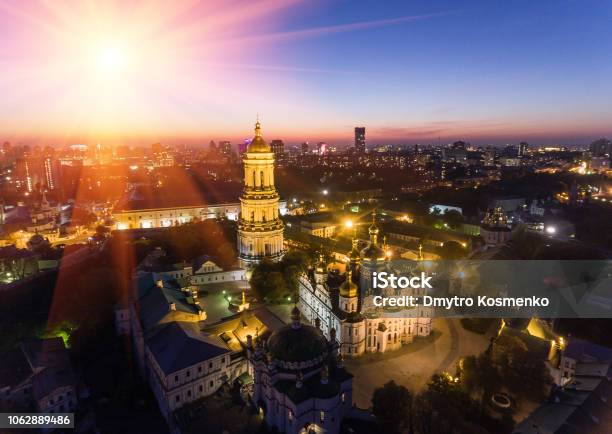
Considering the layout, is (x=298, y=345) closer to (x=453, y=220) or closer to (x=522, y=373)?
(x=522, y=373)

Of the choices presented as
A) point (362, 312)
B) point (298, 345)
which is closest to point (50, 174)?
point (362, 312)

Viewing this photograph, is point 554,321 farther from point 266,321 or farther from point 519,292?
point 266,321

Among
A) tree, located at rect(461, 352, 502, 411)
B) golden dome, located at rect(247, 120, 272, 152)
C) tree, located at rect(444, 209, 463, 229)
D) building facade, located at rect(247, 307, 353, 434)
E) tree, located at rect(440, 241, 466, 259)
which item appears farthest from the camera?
tree, located at rect(444, 209, 463, 229)

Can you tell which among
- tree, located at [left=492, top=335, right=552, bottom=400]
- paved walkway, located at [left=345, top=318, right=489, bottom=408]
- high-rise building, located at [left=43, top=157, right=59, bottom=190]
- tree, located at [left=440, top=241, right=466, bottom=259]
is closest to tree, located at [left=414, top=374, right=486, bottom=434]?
paved walkway, located at [left=345, top=318, right=489, bottom=408]

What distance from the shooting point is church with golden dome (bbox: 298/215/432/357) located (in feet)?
67.2

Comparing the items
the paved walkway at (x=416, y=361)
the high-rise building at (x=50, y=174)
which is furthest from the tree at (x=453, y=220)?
the high-rise building at (x=50, y=174)

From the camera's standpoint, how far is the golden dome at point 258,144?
31031 mm

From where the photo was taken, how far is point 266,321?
20.7 meters

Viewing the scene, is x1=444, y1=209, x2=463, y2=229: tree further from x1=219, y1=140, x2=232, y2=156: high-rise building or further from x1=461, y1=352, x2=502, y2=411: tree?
x1=219, y1=140, x2=232, y2=156: high-rise building

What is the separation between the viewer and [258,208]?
104 ft

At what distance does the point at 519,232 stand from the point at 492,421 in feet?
96.4

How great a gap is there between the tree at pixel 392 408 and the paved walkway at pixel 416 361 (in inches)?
92.5

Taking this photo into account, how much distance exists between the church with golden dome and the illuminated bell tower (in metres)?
9.16

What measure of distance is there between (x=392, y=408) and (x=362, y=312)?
21.3ft
